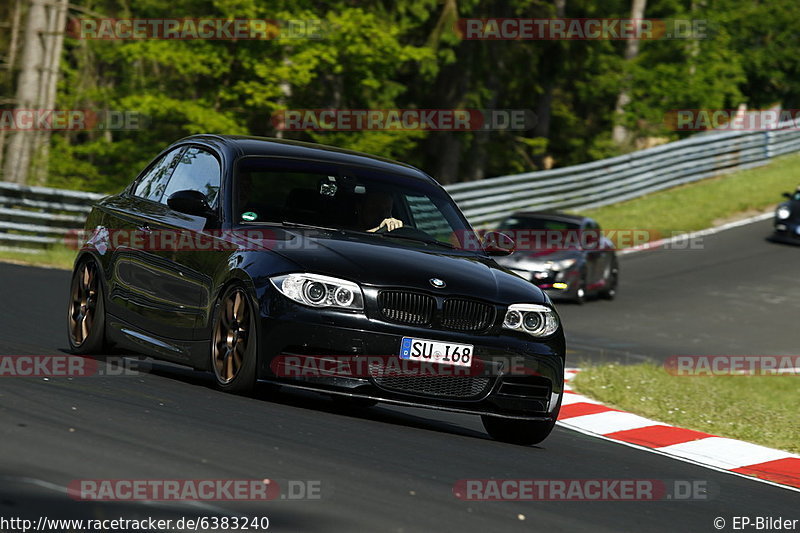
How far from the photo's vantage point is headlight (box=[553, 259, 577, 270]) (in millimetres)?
22578

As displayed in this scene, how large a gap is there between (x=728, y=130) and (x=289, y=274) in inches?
1480

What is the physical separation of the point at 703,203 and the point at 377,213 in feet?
92.5

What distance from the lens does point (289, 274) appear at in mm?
7664

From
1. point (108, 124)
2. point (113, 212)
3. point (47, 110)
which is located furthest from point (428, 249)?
point (108, 124)

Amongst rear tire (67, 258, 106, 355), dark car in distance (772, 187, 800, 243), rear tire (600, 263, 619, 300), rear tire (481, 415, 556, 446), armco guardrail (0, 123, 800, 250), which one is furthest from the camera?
dark car in distance (772, 187, 800, 243)

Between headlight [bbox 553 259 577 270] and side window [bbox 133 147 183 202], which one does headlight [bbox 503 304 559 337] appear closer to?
side window [bbox 133 147 183 202]

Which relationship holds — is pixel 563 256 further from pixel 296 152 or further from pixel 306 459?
pixel 306 459

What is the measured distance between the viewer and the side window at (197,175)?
8945 millimetres

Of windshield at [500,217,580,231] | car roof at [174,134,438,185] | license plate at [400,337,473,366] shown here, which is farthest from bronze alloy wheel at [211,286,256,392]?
windshield at [500,217,580,231]

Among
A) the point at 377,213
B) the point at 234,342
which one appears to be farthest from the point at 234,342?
the point at 377,213

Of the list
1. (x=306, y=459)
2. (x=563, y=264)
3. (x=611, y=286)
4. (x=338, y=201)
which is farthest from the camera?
(x=611, y=286)

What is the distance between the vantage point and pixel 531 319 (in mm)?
8141

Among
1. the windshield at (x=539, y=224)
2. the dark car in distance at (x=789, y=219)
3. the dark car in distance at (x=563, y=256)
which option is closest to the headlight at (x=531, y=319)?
the dark car in distance at (x=563, y=256)

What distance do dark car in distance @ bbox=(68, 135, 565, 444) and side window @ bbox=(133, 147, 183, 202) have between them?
0.7 inches
